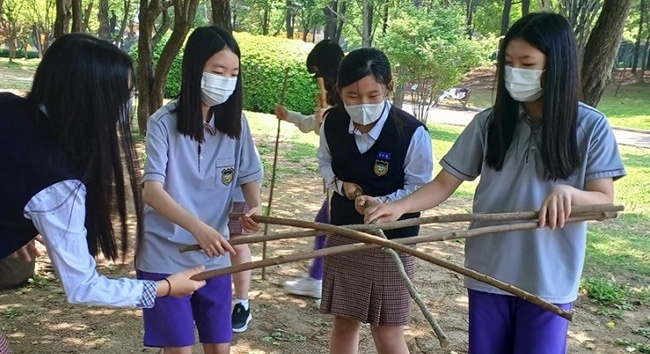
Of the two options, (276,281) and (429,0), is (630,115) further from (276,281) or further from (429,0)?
(276,281)

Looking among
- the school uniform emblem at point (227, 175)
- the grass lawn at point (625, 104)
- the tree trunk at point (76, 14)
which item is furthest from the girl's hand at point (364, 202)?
the grass lawn at point (625, 104)

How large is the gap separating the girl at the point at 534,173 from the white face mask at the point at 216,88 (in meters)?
0.71

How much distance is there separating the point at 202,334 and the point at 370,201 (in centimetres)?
82

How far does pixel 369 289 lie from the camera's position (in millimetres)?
2496

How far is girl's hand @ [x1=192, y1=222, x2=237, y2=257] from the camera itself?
6.83ft

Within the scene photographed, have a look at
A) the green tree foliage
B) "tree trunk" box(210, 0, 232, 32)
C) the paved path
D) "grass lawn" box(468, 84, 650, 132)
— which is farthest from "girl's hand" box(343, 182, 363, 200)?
"grass lawn" box(468, 84, 650, 132)

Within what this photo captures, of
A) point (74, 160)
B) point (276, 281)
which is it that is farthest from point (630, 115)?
point (74, 160)

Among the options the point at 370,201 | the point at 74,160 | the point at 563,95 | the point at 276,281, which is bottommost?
the point at 276,281

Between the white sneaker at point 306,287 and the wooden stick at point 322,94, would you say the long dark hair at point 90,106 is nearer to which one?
the wooden stick at point 322,94

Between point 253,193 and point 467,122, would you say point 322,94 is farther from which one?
point 467,122

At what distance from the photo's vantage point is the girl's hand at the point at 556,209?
1.73m

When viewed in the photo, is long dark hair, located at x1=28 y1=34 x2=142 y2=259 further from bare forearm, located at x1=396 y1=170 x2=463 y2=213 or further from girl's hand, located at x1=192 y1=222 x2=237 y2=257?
bare forearm, located at x1=396 y1=170 x2=463 y2=213

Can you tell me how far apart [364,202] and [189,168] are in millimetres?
637

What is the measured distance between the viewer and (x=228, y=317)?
2.49 m
